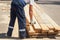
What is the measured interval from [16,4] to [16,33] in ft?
5.11

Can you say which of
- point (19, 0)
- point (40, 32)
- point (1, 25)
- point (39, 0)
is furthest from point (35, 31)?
point (39, 0)

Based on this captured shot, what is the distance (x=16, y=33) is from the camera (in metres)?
7.81

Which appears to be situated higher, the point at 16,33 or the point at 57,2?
the point at 57,2

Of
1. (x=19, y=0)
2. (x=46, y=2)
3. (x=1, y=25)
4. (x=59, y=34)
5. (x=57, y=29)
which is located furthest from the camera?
(x=46, y=2)

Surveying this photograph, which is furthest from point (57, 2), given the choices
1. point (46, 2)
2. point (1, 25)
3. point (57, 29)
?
point (57, 29)

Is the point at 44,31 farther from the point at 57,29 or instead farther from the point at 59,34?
the point at 59,34

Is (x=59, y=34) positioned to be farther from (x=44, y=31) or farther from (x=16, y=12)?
(x=16, y=12)

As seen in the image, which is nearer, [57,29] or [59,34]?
[57,29]

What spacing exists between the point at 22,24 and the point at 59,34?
1819 millimetres

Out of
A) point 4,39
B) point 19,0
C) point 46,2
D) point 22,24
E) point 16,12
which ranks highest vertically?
point 46,2

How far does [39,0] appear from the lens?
716 inches

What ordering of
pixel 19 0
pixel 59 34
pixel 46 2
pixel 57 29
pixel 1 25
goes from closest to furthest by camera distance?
pixel 19 0
pixel 57 29
pixel 59 34
pixel 1 25
pixel 46 2

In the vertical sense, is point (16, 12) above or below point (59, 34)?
above

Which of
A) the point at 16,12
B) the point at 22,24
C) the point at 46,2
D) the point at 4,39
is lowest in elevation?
the point at 4,39
